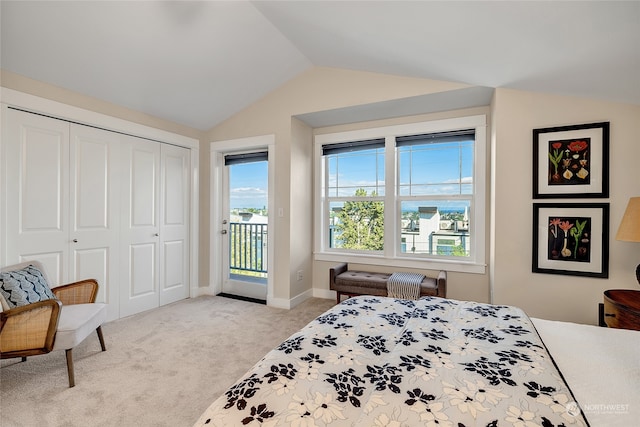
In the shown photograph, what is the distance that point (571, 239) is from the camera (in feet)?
7.93

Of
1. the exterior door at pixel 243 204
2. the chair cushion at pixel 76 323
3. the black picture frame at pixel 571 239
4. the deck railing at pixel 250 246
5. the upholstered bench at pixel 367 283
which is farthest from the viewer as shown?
the deck railing at pixel 250 246

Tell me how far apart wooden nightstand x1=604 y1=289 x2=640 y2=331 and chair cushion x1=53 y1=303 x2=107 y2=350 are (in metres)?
3.53

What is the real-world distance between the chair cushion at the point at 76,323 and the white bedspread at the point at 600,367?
2.70 metres

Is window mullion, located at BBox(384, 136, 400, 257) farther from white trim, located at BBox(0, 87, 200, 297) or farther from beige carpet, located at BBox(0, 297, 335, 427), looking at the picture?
white trim, located at BBox(0, 87, 200, 297)

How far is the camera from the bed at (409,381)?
33.1 inches

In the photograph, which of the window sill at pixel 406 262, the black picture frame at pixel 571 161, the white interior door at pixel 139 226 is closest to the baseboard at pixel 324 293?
the window sill at pixel 406 262

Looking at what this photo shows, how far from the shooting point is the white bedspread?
88 cm

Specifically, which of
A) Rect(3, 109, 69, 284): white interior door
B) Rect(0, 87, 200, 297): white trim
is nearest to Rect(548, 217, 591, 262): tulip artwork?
Rect(0, 87, 200, 297): white trim

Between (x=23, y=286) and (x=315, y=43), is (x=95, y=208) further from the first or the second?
(x=315, y=43)

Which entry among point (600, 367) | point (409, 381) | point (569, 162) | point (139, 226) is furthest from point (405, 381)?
point (139, 226)

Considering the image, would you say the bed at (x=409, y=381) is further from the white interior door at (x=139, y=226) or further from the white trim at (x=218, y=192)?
the white interior door at (x=139, y=226)

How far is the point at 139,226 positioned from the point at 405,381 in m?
3.38

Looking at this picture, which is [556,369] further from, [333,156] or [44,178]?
[44,178]

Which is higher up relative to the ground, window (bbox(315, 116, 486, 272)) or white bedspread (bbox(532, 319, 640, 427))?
window (bbox(315, 116, 486, 272))
